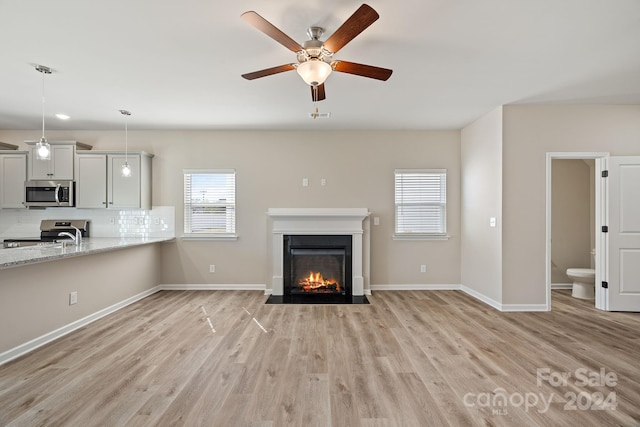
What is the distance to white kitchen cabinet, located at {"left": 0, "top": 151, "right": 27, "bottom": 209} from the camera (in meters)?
4.99

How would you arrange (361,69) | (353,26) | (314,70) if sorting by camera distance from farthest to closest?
(361,69) < (314,70) < (353,26)

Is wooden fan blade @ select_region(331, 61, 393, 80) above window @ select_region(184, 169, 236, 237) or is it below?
above

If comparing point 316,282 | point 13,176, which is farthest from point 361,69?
point 13,176

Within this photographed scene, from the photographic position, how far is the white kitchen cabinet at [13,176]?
4.99 metres

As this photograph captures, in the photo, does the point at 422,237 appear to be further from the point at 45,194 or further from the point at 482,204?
the point at 45,194

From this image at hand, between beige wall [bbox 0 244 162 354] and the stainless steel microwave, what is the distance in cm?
155

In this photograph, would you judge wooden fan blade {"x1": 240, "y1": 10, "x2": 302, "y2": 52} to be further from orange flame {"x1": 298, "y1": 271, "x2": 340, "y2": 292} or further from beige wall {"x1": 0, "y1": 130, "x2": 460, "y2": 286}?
orange flame {"x1": 298, "y1": 271, "x2": 340, "y2": 292}

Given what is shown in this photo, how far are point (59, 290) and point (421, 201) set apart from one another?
4.94 metres

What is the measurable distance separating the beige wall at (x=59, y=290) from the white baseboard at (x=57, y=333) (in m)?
0.04

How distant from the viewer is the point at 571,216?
212 inches

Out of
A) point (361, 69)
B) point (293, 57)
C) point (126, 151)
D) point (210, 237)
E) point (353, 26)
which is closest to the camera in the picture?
point (353, 26)

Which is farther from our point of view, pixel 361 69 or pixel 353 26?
pixel 361 69

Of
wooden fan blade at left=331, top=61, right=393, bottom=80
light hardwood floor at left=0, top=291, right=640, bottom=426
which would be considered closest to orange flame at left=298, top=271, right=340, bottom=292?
light hardwood floor at left=0, top=291, right=640, bottom=426

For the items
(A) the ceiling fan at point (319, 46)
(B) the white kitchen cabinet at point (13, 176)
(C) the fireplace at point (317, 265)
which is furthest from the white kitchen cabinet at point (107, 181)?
(A) the ceiling fan at point (319, 46)
